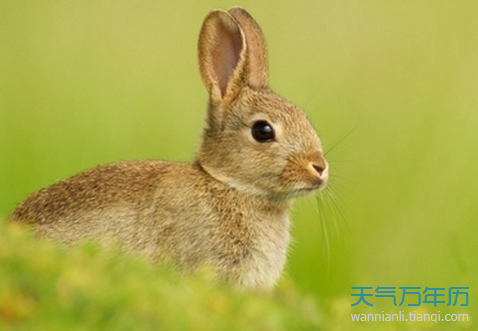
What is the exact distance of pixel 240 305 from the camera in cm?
406

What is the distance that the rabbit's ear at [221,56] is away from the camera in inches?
229

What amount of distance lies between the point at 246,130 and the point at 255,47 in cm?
76

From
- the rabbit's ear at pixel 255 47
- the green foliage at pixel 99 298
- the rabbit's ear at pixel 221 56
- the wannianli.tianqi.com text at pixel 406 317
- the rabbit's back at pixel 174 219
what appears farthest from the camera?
the rabbit's ear at pixel 255 47

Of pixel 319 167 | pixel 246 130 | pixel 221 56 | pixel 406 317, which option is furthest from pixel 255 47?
pixel 406 317

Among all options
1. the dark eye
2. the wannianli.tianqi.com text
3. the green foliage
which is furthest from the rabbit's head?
the green foliage

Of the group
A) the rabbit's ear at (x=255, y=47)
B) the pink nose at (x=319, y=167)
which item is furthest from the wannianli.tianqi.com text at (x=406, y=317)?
the rabbit's ear at (x=255, y=47)

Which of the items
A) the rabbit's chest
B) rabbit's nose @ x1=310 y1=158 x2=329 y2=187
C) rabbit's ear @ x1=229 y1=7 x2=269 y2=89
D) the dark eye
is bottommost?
the rabbit's chest

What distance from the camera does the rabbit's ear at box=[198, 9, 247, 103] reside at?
5.82 metres

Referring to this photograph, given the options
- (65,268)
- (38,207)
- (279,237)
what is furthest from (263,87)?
(65,268)

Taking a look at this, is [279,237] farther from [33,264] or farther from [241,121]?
[33,264]

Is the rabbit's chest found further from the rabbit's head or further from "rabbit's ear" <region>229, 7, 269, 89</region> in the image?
"rabbit's ear" <region>229, 7, 269, 89</region>

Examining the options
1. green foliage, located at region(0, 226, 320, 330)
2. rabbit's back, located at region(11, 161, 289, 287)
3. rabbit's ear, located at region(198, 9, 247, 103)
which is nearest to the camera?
green foliage, located at region(0, 226, 320, 330)

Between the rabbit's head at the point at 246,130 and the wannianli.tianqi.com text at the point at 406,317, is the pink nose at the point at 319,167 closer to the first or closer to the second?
the rabbit's head at the point at 246,130

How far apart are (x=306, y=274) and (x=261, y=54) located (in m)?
1.68
